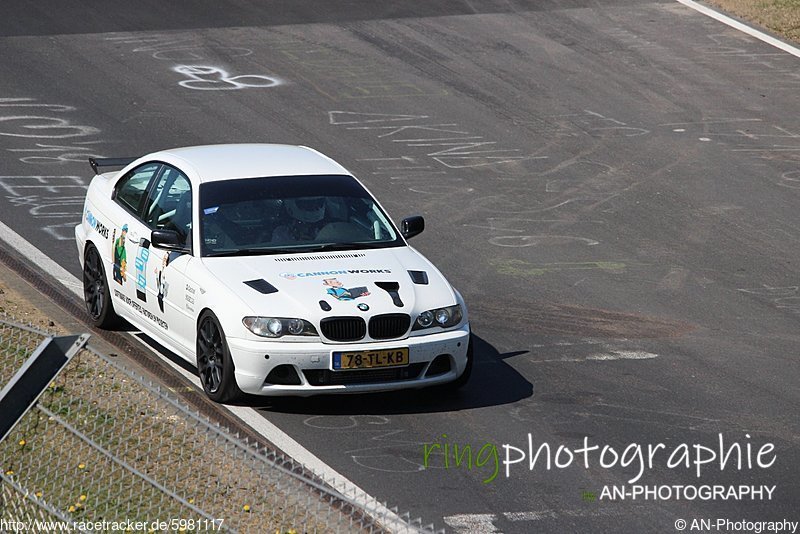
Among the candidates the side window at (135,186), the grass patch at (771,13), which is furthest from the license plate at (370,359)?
the grass patch at (771,13)

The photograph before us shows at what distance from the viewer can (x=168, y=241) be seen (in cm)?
1003

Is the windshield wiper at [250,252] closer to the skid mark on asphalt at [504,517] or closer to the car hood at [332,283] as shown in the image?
the car hood at [332,283]

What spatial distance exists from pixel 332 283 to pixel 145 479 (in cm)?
343

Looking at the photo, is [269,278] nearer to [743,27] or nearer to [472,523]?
[472,523]

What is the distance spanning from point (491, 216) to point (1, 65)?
30.7 feet

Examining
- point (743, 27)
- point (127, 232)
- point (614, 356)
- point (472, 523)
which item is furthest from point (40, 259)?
point (743, 27)

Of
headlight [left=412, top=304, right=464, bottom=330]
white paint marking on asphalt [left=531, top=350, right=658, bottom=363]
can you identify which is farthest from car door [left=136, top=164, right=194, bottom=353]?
white paint marking on asphalt [left=531, top=350, right=658, bottom=363]

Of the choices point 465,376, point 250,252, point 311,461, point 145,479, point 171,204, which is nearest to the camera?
point 145,479

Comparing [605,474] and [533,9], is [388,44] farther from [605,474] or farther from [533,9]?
[605,474]

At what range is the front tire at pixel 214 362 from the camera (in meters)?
9.34

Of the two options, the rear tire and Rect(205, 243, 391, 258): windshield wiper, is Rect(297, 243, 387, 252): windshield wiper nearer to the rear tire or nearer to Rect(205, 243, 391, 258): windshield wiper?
Rect(205, 243, 391, 258): windshield wiper

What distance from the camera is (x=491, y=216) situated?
1541 cm

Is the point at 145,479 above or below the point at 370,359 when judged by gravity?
above

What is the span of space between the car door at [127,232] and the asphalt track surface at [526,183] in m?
1.89
